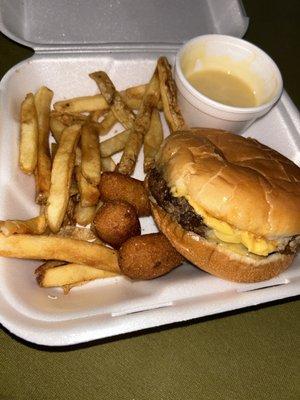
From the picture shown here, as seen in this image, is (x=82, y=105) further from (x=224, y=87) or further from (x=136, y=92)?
(x=224, y=87)

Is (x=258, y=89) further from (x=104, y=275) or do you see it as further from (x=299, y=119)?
(x=104, y=275)

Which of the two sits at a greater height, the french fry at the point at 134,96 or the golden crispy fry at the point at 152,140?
the french fry at the point at 134,96

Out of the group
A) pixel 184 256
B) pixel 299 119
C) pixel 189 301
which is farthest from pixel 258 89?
pixel 189 301

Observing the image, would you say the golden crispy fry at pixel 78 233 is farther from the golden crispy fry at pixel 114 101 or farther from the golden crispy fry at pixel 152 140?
the golden crispy fry at pixel 114 101

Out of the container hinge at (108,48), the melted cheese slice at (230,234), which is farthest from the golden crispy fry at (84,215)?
the container hinge at (108,48)

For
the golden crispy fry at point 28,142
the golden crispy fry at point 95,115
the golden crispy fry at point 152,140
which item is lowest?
the golden crispy fry at point 152,140

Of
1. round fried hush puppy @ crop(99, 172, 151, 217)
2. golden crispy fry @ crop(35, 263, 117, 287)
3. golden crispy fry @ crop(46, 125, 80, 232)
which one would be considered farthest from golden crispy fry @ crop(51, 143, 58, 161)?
golden crispy fry @ crop(35, 263, 117, 287)

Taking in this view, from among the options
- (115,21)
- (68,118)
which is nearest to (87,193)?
(68,118)
